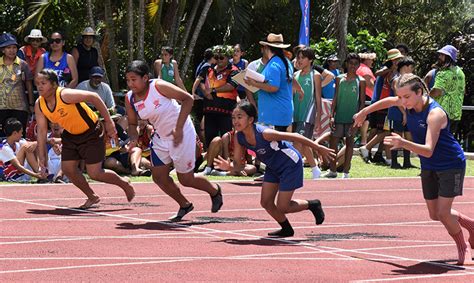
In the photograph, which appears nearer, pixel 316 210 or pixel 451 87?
pixel 316 210

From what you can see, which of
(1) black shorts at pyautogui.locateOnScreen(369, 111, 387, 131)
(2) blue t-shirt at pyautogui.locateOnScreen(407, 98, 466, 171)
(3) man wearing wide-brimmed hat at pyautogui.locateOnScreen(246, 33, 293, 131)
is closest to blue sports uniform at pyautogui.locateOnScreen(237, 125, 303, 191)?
(2) blue t-shirt at pyautogui.locateOnScreen(407, 98, 466, 171)

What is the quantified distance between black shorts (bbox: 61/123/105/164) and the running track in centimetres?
63

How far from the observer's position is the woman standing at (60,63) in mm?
17141

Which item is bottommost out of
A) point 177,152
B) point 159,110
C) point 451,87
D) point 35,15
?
point 177,152

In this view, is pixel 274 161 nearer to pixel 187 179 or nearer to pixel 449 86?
pixel 187 179

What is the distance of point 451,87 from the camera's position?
60.8 ft

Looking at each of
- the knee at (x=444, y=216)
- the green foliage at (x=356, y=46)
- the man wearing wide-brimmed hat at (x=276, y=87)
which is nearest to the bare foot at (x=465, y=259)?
the knee at (x=444, y=216)

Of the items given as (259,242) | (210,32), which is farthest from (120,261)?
(210,32)

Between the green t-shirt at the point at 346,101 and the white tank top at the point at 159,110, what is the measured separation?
6.39 meters

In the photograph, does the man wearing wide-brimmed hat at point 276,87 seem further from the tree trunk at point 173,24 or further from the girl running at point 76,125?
the tree trunk at point 173,24

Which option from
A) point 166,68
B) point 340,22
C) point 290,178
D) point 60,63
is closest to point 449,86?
point 166,68

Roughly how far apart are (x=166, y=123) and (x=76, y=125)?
4.68 feet

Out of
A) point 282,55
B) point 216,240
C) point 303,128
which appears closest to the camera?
point 216,240

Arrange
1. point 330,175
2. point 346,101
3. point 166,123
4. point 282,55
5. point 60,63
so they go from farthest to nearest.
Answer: point 346,101 < point 330,175 < point 60,63 < point 282,55 < point 166,123
